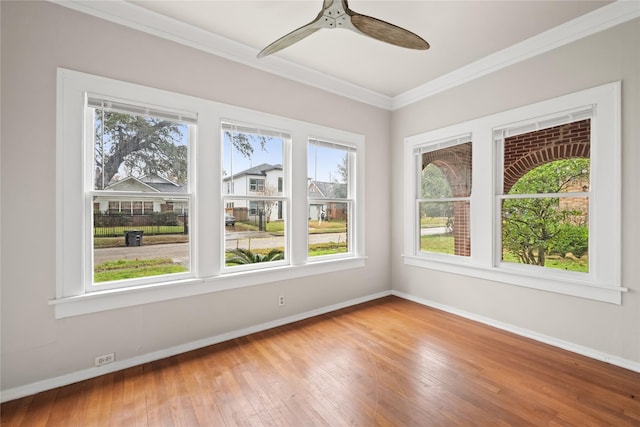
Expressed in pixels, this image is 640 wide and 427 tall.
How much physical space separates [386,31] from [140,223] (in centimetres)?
247

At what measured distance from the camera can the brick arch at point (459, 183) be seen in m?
3.41

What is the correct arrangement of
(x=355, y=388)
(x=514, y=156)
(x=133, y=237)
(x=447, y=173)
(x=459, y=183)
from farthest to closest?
(x=447, y=173)
(x=459, y=183)
(x=514, y=156)
(x=133, y=237)
(x=355, y=388)

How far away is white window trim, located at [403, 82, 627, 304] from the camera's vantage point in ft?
7.64

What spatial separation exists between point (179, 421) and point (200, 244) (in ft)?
4.56

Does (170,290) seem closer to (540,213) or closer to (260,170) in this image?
(260,170)

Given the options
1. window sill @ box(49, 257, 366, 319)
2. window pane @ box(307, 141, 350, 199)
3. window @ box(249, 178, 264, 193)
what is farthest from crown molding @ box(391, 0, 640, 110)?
window sill @ box(49, 257, 366, 319)

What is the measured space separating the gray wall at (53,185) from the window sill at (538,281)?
7.88 feet

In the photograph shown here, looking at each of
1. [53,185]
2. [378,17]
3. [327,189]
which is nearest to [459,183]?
[327,189]

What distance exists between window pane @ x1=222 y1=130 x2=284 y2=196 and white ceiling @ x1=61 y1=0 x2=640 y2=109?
2.55 ft

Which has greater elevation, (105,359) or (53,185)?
(53,185)

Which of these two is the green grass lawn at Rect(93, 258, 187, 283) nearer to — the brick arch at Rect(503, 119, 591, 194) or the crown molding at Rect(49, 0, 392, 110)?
the crown molding at Rect(49, 0, 392, 110)

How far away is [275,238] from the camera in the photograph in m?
3.24

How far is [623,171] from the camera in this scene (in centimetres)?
229

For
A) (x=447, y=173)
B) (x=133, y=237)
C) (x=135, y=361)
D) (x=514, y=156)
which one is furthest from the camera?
(x=447, y=173)
